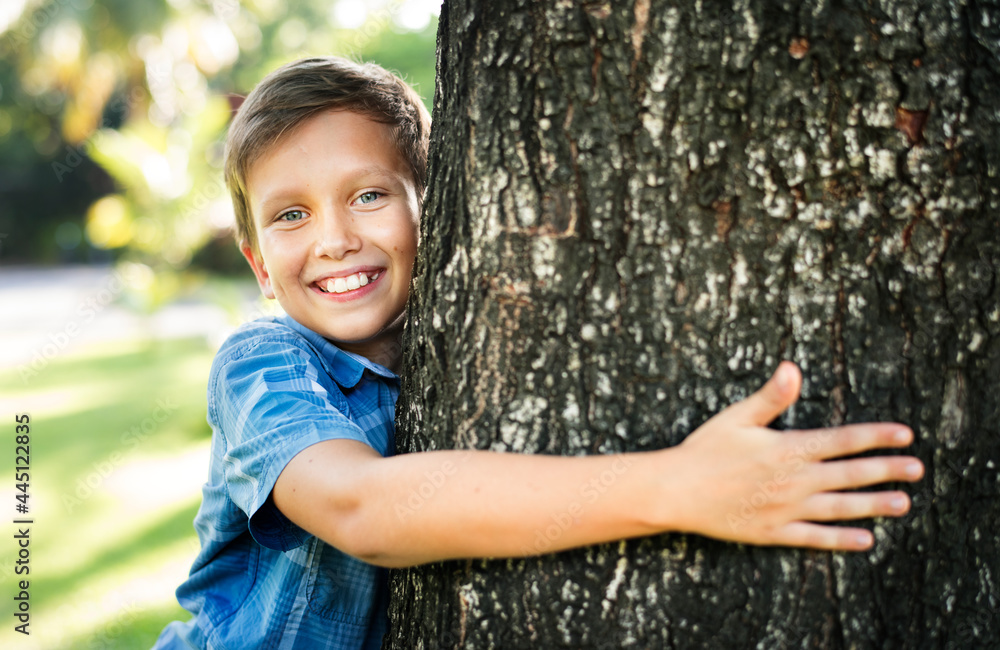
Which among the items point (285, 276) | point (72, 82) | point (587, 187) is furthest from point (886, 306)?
point (72, 82)

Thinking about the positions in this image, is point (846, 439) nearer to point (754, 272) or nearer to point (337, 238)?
point (754, 272)

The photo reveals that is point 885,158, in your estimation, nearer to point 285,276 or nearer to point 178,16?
point 285,276

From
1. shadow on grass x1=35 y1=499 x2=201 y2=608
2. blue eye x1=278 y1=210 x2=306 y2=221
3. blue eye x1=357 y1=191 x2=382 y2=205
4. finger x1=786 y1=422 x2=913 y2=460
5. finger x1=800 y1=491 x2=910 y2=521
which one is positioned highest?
blue eye x1=357 y1=191 x2=382 y2=205

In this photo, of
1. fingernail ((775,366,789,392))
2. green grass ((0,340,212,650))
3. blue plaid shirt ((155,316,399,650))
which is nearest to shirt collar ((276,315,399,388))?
blue plaid shirt ((155,316,399,650))

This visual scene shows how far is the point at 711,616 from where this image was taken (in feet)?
4.34

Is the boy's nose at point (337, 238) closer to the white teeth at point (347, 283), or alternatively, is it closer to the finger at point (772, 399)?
the white teeth at point (347, 283)

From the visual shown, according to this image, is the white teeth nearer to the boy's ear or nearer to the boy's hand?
the boy's ear

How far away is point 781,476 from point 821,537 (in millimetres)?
135

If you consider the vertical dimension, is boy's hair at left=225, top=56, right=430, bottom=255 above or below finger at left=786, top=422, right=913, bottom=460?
above

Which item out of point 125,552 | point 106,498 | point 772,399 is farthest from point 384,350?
point 106,498

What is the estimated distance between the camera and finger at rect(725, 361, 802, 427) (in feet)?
3.92

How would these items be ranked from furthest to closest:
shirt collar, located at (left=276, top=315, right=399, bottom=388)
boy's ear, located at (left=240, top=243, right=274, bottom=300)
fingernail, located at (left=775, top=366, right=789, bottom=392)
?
boy's ear, located at (left=240, top=243, right=274, bottom=300) → shirt collar, located at (left=276, top=315, right=399, bottom=388) → fingernail, located at (left=775, top=366, right=789, bottom=392)

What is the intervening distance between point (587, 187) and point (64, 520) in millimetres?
5880

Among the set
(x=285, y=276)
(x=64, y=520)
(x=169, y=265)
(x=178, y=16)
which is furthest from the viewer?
(x=178, y=16)
